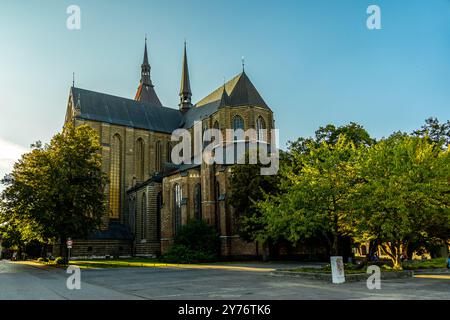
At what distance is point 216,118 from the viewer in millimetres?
52969

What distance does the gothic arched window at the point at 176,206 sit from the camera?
1881 inches

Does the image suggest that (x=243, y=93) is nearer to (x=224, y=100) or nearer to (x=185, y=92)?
(x=224, y=100)

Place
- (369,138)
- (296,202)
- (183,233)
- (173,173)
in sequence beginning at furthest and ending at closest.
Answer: (173,173), (183,233), (369,138), (296,202)

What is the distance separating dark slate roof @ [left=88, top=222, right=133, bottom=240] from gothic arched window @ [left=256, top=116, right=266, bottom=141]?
74.6 feet

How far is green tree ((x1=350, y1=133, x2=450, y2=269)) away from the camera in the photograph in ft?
59.6

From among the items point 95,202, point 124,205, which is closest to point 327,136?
point 95,202

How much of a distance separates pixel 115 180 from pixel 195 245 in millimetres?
24701

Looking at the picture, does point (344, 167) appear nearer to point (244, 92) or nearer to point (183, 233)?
point (183, 233)

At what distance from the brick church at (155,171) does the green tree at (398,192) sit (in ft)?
64.3

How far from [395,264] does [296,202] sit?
6.48 metres

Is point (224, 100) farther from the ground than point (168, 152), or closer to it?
farther from the ground

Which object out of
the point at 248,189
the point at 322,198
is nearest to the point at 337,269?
the point at 322,198

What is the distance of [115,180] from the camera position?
5928 cm
